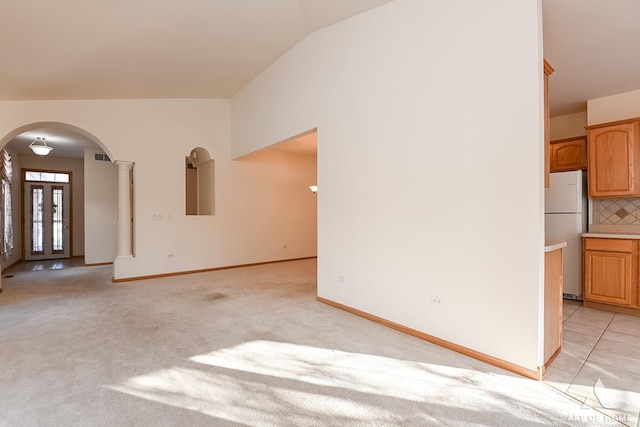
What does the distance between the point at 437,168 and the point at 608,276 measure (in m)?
2.97

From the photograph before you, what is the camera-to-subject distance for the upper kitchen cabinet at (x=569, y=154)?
4402mm

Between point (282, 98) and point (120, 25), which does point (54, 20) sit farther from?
point (282, 98)

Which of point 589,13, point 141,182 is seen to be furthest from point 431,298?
point 141,182

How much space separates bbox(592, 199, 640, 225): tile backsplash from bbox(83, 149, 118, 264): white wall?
9824 millimetres

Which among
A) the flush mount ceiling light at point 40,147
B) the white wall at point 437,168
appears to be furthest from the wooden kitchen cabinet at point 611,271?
the flush mount ceiling light at point 40,147

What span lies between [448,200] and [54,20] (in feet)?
14.1

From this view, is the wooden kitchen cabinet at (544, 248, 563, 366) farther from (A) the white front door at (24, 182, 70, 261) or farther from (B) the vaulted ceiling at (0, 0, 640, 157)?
(A) the white front door at (24, 182, 70, 261)

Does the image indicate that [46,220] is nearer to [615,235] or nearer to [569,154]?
[569,154]

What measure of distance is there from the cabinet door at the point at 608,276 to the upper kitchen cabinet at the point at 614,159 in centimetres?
84

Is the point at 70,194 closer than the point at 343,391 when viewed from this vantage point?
No

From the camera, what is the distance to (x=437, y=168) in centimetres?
277

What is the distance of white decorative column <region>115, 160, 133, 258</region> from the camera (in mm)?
5582

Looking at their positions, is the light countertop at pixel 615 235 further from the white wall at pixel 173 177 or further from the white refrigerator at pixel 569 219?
the white wall at pixel 173 177

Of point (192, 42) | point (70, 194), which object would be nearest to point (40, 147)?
point (70, 194)
